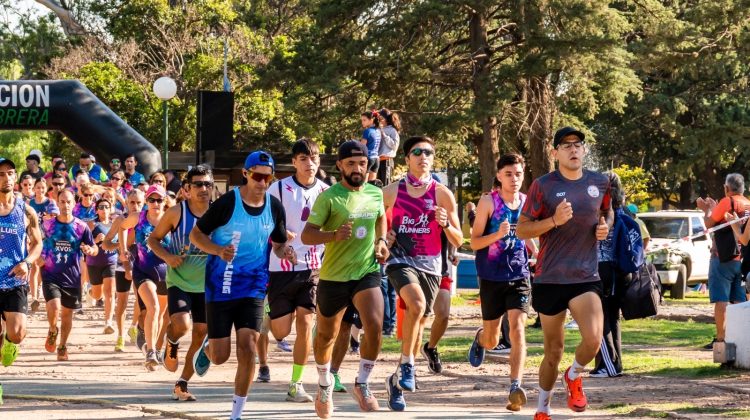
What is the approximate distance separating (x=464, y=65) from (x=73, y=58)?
64.7ft

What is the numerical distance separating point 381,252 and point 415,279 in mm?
921

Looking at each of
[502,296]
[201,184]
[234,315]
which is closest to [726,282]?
[502,296]

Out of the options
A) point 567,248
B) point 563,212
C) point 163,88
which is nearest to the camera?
point 563,212

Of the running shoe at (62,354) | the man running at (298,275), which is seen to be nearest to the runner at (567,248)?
the man running at (298,275)

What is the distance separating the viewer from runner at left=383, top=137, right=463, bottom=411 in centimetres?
1034

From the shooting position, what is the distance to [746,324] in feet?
40.3

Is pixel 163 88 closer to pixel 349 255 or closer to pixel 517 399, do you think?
pixel 349 255

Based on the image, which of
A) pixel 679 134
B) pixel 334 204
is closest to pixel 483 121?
pixel 679 134

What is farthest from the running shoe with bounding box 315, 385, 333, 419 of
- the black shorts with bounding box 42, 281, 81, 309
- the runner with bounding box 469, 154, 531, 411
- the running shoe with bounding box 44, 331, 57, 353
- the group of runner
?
the running shoe with bounding box 44, 331, 57, 353

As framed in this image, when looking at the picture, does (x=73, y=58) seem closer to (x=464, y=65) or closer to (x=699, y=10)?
(x=464, y=65)

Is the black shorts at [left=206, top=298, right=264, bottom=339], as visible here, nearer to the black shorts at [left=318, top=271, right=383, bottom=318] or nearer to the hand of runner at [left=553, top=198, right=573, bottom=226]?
the black shorts at [left=318, top=271, right=383, bottom=318]

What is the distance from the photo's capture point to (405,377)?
999 centimetres

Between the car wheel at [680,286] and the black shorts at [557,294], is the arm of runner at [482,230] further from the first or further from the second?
the car wheel at [680,286]

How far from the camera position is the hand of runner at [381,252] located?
947cm
